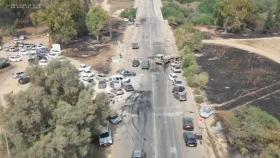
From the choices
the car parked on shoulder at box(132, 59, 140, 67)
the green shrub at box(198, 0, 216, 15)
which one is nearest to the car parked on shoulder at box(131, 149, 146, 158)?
the car parked on shoulder at box(132, 59, 140, 67)

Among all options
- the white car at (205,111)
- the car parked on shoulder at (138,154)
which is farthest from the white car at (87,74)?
the car parked on shoulder at (138,154)

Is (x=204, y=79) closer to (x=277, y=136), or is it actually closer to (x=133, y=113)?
(x=133, y=113)

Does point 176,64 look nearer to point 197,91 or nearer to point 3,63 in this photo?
point 197,91

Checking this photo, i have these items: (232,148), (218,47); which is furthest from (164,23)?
(232,148)

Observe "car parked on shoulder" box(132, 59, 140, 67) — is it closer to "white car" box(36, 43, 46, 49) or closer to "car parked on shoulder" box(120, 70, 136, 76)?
"car parked on shoulder" box(120, 70, 136, 76)

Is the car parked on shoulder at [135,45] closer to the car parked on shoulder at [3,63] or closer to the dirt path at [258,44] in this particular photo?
the dirt path at [258,44]
